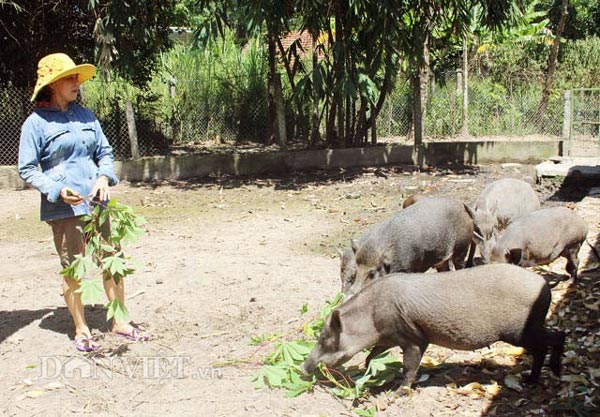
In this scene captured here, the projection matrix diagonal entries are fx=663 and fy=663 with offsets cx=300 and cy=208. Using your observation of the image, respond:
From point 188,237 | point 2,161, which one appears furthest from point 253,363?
point 2,161

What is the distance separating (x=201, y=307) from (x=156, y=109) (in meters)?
10.1

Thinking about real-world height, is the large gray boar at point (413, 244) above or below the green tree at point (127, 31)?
below

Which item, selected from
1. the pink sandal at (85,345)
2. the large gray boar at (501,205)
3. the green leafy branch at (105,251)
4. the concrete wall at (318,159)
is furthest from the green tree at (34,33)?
Answer: the pink sandal at (85,345)

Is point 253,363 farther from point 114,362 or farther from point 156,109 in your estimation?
point 156,109

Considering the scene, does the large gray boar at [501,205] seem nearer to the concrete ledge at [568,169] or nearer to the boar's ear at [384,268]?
the boar's ear at [384,268]

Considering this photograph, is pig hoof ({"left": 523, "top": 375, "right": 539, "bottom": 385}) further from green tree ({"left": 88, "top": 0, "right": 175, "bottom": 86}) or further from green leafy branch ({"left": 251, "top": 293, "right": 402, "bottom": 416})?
green tree ({"left": 88, "top": 0, "right": 175, "bottom": 86})

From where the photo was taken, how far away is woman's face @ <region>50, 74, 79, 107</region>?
454 centimetres

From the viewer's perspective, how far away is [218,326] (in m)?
5.25

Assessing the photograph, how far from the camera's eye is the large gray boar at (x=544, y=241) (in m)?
5.88

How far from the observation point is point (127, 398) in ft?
13.5

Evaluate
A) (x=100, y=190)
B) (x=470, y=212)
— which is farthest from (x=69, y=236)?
(x=470, y=212)

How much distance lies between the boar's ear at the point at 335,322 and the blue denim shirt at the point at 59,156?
190 centimetres

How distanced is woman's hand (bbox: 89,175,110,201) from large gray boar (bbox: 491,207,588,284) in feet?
11.2

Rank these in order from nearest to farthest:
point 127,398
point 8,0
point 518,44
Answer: point 127,398
point 8,0
point 518,44
